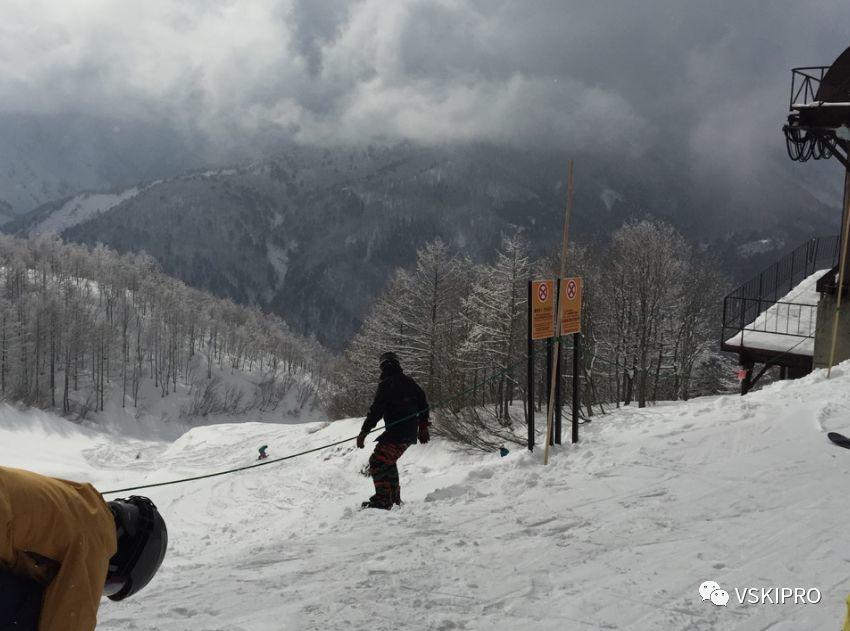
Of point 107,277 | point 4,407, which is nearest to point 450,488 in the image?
point 4,407

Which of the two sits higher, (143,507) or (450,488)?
(143,507)

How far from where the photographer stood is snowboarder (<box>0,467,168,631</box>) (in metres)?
1.82

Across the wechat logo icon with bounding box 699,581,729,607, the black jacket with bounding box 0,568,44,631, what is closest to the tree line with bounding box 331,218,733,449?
the wechat logo icon with bounding box 699,581,729,607

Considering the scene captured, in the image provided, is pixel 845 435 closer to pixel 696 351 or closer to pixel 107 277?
pixel 696 351

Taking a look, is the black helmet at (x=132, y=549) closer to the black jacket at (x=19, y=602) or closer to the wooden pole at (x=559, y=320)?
the black jacket at (x=19, y=602)

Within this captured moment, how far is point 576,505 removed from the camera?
667cm

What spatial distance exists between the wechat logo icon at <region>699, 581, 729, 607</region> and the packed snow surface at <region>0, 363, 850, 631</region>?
70 millimetres

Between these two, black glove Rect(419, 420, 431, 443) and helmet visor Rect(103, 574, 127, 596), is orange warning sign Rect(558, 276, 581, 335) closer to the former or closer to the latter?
black glove Rect(419, 420, 431, 443)

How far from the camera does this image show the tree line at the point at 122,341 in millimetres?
71125

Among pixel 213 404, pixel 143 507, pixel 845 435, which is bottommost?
pixel 213 404

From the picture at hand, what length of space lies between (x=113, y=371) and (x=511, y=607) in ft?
286

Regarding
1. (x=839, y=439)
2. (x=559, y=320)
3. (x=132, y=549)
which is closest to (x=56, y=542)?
(x=132, y=549)

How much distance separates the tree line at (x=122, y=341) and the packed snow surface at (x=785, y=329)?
4009 centimetres

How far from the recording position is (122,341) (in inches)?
3457
